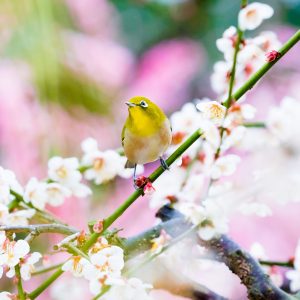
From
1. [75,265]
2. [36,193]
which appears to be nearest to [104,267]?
[75,265]

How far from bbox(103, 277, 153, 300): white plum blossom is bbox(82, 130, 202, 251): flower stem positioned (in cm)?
3

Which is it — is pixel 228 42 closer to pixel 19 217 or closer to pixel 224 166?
pixel 224 166

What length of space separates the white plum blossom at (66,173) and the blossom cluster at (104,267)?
130mm

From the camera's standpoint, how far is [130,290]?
39 cm

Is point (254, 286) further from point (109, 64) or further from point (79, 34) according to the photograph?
point (79, 34)

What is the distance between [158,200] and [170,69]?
103 centimetres

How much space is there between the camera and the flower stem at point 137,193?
1.15 feet

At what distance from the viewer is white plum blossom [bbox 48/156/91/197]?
494 mm

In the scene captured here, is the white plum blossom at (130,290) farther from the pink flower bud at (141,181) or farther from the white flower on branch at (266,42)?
the white flower on branch at (266,42)

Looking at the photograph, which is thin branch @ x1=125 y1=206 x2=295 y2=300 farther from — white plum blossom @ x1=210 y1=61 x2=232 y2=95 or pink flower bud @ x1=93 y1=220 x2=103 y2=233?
white plum blossom @ x1=210 y1=61 x2=232 y2=95

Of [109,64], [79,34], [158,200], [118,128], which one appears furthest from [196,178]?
[79,34]

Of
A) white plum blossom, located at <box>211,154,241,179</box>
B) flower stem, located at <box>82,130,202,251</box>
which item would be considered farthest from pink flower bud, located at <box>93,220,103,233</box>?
white plum blossom, located at <box>211,154,241,179</box>

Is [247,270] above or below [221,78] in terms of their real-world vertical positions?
below

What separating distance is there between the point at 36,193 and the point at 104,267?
0.13 meters
